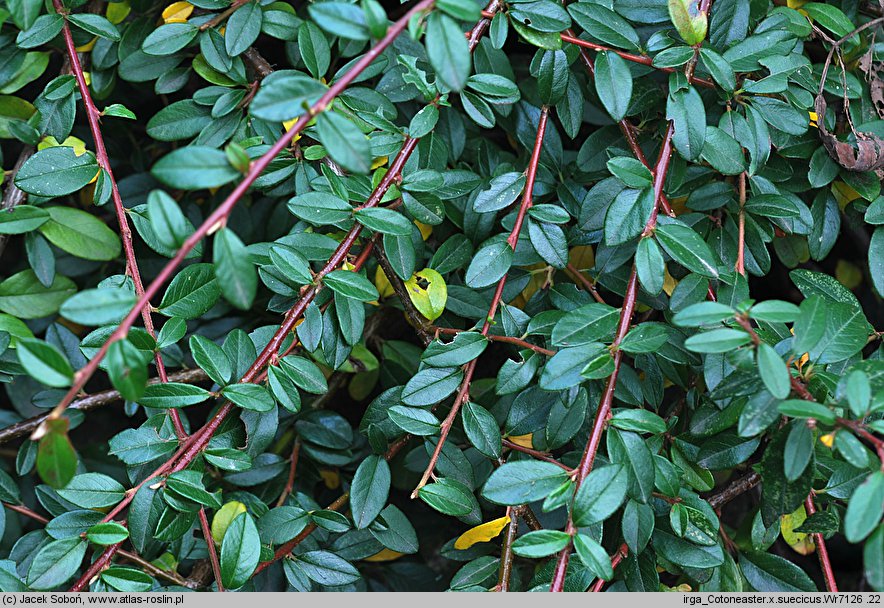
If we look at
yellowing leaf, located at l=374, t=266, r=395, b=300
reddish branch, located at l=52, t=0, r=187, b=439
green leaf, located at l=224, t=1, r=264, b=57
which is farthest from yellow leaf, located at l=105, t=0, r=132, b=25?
yellowing leaf, located at l=374, t=266, r=395, b=300

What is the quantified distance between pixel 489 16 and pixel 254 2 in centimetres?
37

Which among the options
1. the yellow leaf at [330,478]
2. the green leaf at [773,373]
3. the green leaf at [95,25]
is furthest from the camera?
the yellow leaf at [330,478]

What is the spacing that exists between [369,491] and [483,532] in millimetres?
158

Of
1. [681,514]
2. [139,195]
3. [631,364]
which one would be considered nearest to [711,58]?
[631,364]

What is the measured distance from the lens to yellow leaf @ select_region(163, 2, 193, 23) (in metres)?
1.12

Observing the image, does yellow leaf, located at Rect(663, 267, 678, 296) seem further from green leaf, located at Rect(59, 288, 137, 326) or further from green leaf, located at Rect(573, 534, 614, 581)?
green leaf, located at Rect(59, 288, 137, 326)

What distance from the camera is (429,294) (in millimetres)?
995

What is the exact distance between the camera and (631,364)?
1.10 m

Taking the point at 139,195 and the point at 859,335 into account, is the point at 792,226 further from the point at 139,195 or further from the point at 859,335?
the point at 139,195

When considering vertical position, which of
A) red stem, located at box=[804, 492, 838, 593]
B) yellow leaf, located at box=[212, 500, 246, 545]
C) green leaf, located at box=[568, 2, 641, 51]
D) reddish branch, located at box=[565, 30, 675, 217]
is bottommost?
yellow leaf, located at box=[212, 500, 246, 545]

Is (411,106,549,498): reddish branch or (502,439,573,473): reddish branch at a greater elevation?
(411,106,549,498): reddish branch

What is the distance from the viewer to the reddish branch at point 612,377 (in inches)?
30.3

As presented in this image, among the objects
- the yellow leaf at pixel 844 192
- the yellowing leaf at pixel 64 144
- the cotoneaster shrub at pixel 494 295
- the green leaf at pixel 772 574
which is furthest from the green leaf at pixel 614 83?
the yellowing leaf at pixel 64 144

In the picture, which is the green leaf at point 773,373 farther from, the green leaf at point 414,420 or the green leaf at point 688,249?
the green leaf at point 414,420
